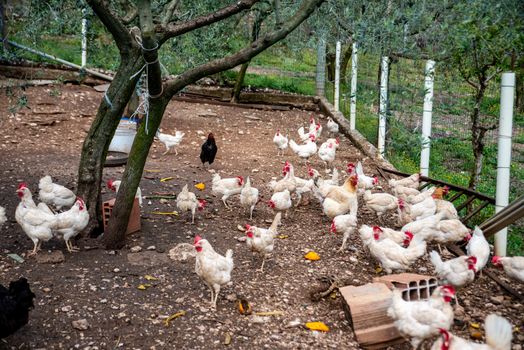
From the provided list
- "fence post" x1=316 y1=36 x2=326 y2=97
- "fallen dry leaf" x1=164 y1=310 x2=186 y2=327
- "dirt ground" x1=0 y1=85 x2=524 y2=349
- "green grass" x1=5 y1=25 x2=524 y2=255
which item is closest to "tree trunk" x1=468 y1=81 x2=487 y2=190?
"green grass" x1=5 y1=25 x2=524 y2=255

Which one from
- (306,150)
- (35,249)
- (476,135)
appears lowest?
(35,249)

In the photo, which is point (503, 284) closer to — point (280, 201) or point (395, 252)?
point (395, 252)

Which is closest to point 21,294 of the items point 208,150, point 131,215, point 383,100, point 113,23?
point 131,215

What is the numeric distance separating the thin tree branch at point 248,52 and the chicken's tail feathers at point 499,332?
121 inches

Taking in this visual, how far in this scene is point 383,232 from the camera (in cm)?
562

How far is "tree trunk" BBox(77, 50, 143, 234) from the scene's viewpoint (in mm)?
5316

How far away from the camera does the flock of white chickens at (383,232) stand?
13.0 feet

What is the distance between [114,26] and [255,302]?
2862 millimetres

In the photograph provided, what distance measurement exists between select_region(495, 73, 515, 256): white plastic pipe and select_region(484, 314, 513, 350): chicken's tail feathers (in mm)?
2519

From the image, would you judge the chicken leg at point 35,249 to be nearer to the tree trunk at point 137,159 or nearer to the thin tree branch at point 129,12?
the tree trunk at point 137,159

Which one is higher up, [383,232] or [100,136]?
[100,136]

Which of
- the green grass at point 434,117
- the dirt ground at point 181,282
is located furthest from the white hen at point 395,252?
the green grass at point 434,117

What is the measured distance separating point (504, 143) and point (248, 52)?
2.92 m

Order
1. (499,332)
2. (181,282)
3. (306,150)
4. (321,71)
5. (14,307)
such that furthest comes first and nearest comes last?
(321,71)
(306,150)
(181,282)
(14,307)
(499,332)
